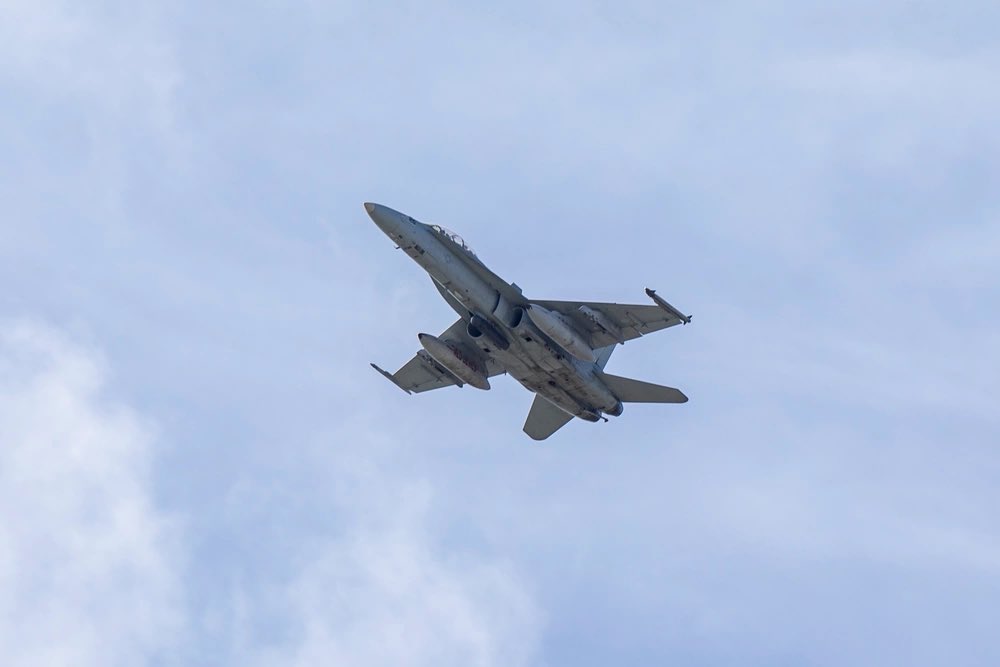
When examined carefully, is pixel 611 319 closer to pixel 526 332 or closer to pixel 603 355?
pixel 526 332

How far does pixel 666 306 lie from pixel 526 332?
4.26 meters

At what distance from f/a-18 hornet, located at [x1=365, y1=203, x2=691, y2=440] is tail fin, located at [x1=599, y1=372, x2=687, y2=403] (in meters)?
0.03

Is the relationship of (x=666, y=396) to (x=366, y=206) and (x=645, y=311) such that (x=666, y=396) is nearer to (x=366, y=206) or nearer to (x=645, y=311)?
(x=645, y=311)

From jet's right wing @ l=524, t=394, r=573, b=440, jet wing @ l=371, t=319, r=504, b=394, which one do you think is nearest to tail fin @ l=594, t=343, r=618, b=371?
jet's right wing @ l=524, t=394, r=573, b=440

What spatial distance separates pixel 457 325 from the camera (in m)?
48.8

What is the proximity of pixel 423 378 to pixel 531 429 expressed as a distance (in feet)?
13.0

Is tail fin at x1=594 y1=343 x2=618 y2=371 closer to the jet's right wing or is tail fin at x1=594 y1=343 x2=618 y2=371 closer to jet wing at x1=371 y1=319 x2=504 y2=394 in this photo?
the jet's right wing

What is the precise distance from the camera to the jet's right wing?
50.5 meters

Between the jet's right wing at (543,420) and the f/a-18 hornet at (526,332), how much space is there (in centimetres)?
199

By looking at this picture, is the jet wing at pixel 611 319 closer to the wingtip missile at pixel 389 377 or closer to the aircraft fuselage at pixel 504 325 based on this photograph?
the aircraft fuselage at pixel 504 325

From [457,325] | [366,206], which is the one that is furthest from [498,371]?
[366,206]

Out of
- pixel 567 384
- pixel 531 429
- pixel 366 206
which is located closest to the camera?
pixel 366 206

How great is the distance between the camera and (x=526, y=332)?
148 ft

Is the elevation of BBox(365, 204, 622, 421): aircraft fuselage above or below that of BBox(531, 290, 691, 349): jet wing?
below
